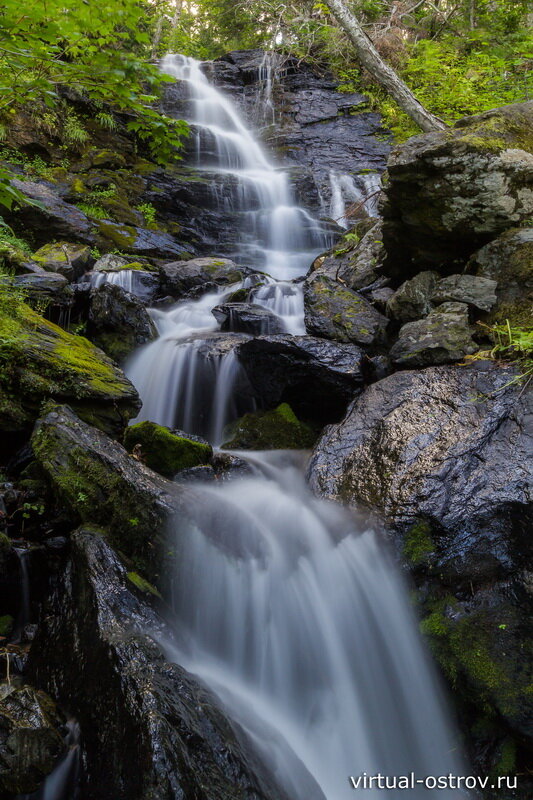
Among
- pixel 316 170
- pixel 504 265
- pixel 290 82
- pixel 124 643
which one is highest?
pixel 290 82

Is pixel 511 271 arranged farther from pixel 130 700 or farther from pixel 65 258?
pixel 65 258

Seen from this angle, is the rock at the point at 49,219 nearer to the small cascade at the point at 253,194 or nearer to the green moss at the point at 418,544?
the small cascade at the point at 253,194

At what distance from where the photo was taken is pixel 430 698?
2.88m

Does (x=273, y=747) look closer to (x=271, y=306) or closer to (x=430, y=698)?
(x=430, y=698)

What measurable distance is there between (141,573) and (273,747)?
1.27 meters

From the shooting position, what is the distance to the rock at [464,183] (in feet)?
15.8

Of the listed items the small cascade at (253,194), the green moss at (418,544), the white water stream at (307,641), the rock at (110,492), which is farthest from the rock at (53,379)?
the small cascade at (253,194)

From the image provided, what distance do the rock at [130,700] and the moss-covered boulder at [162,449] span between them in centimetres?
158

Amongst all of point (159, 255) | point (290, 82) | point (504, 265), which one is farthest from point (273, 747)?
point (290, 82)

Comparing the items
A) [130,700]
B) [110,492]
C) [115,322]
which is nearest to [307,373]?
[110,492]

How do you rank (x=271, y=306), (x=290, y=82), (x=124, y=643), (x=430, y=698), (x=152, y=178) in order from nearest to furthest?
(x=124, y=643) → (x=430, y=698) → (x=271, y=306) → (x=152, y=178) → (x=290, y=82)

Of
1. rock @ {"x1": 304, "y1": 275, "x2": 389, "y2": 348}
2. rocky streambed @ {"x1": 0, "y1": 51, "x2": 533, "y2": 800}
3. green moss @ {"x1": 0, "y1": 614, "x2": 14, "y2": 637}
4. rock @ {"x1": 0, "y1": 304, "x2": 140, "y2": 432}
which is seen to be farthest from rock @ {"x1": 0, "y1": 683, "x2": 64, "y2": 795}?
rock @ {"x1": 304, "y1": 275, "x2": 389, "y2": 348}

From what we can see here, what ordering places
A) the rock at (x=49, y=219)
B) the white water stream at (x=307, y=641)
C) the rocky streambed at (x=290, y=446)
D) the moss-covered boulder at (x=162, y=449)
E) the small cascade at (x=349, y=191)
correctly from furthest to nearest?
1. the small cascade at (x=349, y=191)
2. the rock at (x=49, y=219)
3. the moss-covered boulder at (x=162, y=449)
4. the white water stream at (x=307, y=641)
5. the rocky streambed at (x=290, y=446)

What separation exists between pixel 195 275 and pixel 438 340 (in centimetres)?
600
